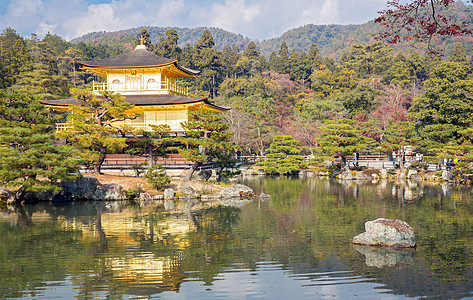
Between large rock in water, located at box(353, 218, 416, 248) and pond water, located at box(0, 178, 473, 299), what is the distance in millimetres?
342

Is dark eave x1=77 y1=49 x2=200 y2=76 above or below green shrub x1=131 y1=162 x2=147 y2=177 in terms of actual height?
above

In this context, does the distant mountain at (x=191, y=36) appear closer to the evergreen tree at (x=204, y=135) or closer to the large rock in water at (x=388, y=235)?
the evergreen tree at (x=204, y=135)

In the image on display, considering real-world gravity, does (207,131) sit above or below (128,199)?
above

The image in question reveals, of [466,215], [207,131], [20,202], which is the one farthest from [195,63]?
[466,215]

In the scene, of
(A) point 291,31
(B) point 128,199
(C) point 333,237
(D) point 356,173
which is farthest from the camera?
(A) point 291,31

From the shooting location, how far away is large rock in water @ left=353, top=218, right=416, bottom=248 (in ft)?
36.8

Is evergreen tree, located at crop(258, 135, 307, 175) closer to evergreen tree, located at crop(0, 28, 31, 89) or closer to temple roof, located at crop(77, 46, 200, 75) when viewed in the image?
temple roof, located at crop(77, 46, 200, 75)

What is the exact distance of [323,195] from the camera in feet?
76.2

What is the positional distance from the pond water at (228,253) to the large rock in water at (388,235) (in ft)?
1.12

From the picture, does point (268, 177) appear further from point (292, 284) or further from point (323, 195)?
point (292, 284)

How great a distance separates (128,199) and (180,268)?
12507 millimetres

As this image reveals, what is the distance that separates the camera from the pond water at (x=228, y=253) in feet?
26.8

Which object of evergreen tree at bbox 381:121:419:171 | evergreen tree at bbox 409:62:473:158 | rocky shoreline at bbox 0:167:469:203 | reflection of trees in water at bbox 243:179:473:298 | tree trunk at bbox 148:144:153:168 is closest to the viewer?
reflection of trees in water at bbox 243:179:473:298

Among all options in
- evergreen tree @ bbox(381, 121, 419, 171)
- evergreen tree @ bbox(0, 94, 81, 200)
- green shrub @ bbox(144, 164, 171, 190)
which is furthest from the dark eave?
evergreen tree @ bbox(381, 121, 419, 171)
